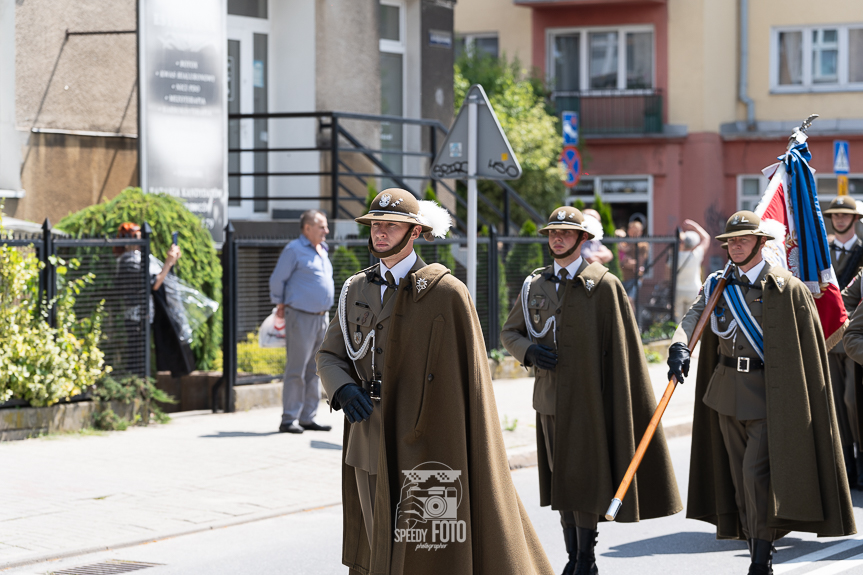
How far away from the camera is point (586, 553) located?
21.0 ft

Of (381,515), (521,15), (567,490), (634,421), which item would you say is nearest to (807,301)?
(634,421)

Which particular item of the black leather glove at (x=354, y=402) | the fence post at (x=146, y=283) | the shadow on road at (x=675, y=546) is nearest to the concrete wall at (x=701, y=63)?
the fence post at (x=146, y=283)

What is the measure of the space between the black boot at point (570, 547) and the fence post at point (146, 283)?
571 centimetres

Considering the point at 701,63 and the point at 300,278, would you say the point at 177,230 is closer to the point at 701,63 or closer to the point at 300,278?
the point at 300,278

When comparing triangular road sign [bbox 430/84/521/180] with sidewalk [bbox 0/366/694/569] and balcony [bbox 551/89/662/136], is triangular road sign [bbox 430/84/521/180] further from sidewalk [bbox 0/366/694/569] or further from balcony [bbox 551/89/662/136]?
balcony [bbox 551/89/662/136]

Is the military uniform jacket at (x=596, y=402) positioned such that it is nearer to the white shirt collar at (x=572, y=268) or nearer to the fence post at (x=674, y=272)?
the white shirt collar at (x=572, y=268)

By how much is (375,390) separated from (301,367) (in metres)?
5.88

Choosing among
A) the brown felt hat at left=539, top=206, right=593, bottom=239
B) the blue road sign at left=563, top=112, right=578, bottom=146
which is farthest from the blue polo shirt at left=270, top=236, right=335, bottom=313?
the blue road sign at left=563, top=112, right=578, bottom=146

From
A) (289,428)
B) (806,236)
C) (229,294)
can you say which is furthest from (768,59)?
(806,236)

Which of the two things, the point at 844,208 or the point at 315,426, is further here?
the point at 315,426

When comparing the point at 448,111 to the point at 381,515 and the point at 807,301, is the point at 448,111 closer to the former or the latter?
the point at 807,301

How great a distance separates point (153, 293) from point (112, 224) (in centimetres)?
92

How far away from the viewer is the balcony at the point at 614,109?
101ft

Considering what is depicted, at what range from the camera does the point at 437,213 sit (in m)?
5.28
